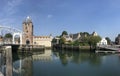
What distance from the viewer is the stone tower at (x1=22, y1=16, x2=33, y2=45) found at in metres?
87.1

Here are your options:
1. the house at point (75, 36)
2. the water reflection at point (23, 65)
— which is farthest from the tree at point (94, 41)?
the water reflection at point (23, 65)

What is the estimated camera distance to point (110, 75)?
90.0ft

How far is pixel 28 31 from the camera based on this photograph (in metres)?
88.4

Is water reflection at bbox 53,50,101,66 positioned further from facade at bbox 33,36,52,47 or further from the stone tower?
facade at bbox 33,36,52,47

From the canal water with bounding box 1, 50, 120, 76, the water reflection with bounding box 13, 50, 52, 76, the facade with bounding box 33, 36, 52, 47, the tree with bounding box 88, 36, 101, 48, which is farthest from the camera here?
the facade with bounding box 33, 36, 52, 47

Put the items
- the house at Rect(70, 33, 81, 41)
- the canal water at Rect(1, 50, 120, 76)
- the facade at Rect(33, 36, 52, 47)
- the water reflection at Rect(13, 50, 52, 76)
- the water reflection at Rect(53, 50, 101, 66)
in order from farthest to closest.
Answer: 1. the house at Rect(70, 33, 81, 41)
2. the facade at Rect(33, 36, 52, 47)
3. the water reflection at Rect(53, 50, 101, 66)
4. the canal water at Rect(1, 50, 120, 76)
5. the water reflection at Rect(13, 50, 52, 76)

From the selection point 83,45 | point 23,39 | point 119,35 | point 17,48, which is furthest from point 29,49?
point 119,35

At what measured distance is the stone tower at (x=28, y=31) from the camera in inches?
3428

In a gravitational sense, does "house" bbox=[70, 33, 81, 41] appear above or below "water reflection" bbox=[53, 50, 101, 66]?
above

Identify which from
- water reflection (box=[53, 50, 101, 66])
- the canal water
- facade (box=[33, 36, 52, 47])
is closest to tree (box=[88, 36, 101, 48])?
facade (box=[33, 36, 52, 47])

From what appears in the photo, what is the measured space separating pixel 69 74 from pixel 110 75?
538 centimetres

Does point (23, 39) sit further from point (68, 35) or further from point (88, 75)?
point (88, 75)

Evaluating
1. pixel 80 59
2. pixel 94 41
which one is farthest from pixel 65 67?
pixel 94 41

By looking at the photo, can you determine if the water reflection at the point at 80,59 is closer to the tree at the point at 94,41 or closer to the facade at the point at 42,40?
the tree at the point at 94,41
